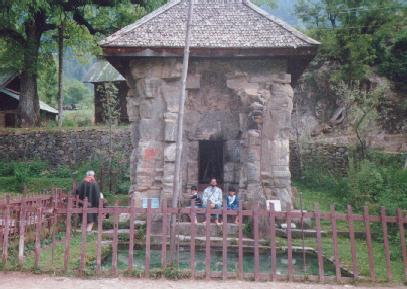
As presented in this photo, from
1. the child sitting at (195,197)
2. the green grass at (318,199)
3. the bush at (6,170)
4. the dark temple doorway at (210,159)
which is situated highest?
the dark temple doorway at (210,159)

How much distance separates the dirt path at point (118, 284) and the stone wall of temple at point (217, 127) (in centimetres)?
395

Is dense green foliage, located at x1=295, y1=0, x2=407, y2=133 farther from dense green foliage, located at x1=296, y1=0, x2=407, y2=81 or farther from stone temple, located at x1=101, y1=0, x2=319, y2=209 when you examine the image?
stone temple, located at x1=101, y1=0, x2=319, y2=209

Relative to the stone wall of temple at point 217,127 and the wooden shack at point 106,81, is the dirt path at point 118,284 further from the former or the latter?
the wooden shack at point 106,81

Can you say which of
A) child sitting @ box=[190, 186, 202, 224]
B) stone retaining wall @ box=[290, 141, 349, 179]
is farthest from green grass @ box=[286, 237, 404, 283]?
stone retaining wall @ box=[290, 141, 349, 179]

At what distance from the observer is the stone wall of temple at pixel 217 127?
10047mm

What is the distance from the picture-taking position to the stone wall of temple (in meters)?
10.0

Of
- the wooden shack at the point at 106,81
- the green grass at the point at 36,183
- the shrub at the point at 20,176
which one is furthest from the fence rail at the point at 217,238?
the wooden shack at the point at 106,81

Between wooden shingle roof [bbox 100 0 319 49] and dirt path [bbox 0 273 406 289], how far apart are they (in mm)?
5674

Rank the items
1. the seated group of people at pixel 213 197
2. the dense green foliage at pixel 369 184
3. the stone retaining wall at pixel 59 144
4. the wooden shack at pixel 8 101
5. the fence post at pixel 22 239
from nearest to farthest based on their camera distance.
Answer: the fence post at pixel 22 239
the seated group of people at pixel 213 197
the dense green foliage at pixel 369 184
the stone retaining wall at pixel 59 144
the wooden shack at pixel 8 101

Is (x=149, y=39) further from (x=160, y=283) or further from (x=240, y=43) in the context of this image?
(x=160, y=283)

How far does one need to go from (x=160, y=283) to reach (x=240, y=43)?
6093mm

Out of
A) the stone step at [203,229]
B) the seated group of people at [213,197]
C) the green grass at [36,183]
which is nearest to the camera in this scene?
the stone step at [203,229]

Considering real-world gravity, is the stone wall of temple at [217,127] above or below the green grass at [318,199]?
above

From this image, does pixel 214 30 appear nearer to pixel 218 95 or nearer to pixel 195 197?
pixel 218 95
